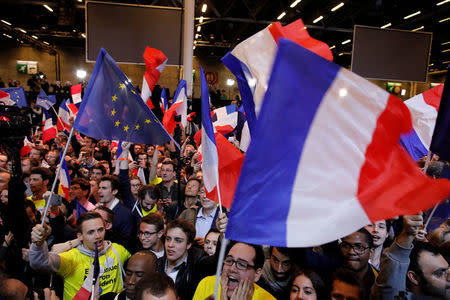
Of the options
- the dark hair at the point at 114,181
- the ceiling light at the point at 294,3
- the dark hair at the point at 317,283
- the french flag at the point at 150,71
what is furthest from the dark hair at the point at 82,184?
the ceiling light at the point at 294,3

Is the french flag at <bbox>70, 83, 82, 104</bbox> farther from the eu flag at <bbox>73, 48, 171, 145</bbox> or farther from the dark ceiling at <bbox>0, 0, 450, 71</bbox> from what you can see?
the dark ceiling at <bbox>0, 0, 450, 71</bbox>

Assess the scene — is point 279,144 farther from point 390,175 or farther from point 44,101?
point 44,101

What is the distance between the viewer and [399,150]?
1683 millimetres

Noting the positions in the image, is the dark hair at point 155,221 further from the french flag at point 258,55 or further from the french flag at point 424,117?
the french flag at point 424,117

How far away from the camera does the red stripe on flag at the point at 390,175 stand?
5.22 ft

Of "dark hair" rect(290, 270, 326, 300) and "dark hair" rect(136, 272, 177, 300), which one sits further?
"dark hair" rect(290, 270, 326, 300)

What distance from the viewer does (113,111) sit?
338cm

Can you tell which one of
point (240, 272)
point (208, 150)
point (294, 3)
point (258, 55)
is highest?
point (294, 3)

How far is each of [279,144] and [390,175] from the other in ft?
1.77

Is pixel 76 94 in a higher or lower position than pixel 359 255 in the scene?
higher

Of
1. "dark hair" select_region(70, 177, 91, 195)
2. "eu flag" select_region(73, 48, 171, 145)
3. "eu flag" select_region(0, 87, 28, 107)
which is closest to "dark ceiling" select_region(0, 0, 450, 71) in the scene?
"eu flag" select_region(0, 87, 28, 107)

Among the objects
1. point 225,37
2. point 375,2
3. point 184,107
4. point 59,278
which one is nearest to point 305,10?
point 375,2

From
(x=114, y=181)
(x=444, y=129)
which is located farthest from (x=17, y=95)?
(x=444, y=129)

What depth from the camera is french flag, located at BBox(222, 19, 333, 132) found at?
2848 millimetres
